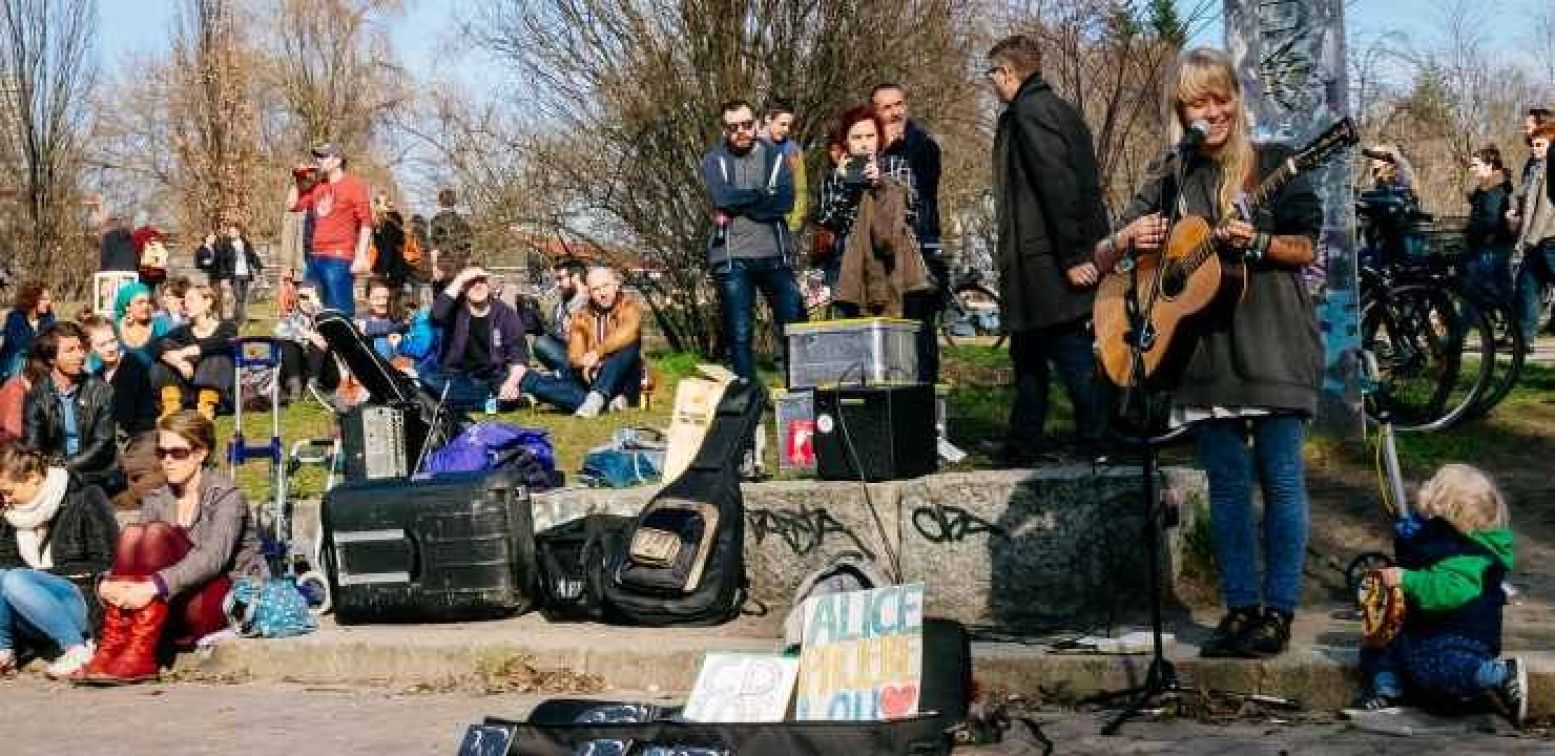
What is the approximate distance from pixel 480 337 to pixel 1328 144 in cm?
875

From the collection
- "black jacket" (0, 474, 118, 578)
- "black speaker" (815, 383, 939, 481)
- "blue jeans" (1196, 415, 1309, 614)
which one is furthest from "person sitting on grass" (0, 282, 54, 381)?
"blue jeans" (1196, 415, 1309, 614)

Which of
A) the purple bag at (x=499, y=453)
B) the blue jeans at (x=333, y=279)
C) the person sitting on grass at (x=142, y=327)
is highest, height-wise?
the blue jeans at (x=333, y=279)

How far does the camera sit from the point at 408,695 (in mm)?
7891

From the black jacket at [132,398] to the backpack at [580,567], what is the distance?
4.87m

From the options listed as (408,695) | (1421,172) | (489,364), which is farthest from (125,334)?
(1421,172)

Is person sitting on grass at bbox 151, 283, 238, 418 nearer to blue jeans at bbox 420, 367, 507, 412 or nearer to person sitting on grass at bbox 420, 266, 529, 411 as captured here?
person sitting on grass at bbox 420, 266, 529, 411

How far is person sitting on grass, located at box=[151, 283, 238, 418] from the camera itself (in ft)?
47.2

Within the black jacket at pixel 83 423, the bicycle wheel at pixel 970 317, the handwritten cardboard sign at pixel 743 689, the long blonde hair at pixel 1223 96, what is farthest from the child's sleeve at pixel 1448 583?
the bicycle wheel at pixel 970 317

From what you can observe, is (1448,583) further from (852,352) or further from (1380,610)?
(852,352)

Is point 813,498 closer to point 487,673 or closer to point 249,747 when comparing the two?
point 487,673

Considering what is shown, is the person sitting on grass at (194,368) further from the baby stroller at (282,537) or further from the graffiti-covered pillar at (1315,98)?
the graffiti-covered pillar at (1315,98)

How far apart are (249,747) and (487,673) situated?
4.58 feet

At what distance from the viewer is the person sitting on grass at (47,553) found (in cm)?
895

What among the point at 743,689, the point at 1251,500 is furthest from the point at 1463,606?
the point at 743,689
